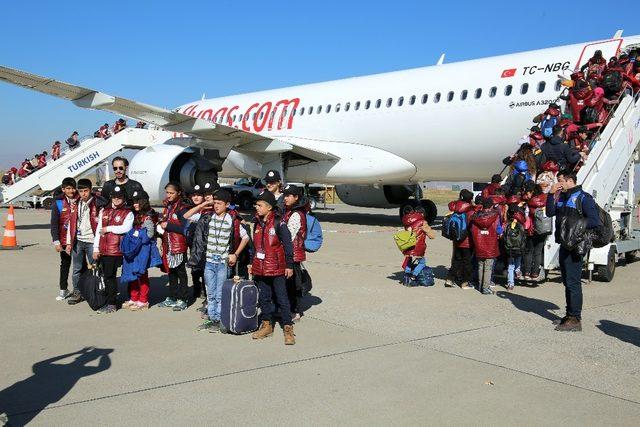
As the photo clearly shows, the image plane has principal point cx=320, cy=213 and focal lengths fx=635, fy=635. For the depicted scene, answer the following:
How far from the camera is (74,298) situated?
7656 millimetres

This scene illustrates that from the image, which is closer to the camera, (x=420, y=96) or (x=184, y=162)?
(x=420, y=96)

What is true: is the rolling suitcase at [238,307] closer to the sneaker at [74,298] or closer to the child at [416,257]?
the sneaker at [74,298]

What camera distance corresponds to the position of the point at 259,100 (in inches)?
829

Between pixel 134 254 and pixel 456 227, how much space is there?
14.5 ft

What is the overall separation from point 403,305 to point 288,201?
6.74 feet

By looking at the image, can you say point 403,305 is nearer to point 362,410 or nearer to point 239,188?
point 362,410

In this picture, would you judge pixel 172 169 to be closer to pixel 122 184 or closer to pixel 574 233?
pixel 122 184

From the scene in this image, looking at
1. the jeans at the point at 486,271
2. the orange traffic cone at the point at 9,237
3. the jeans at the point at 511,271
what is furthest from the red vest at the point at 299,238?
the orange traffic cone at the point at 9,237

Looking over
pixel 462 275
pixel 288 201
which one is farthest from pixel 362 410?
pixel 462 275

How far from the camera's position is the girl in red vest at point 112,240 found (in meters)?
7.19

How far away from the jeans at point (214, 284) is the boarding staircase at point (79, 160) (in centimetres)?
1501

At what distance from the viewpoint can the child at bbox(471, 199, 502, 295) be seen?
8.53 meters

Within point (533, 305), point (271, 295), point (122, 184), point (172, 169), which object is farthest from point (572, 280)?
point (172, 169)

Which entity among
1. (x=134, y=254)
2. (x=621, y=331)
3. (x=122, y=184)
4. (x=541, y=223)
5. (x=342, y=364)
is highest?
(x=122, y=184)
